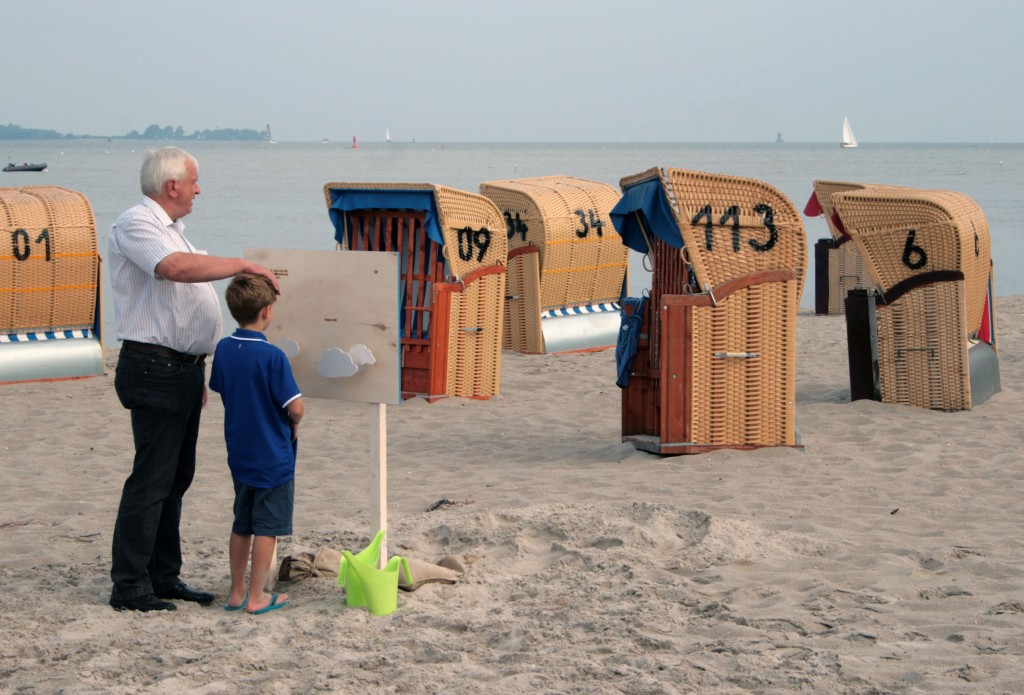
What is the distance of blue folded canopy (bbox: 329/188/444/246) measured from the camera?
33.2 feet

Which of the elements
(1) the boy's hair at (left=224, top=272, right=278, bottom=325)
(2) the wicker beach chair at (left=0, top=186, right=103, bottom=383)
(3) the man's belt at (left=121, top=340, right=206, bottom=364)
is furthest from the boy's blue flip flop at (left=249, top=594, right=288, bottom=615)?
(2) the wicker beach chair at (left=0, top=186, right=103, bottom=383)

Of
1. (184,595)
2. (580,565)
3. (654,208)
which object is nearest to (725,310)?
(654,208)

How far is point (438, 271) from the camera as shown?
409 inches

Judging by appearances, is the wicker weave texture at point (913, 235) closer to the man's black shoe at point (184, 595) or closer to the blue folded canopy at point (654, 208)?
the blue folded canopy at point (654, 208)

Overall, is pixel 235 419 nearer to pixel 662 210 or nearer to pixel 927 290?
pixel 662 210

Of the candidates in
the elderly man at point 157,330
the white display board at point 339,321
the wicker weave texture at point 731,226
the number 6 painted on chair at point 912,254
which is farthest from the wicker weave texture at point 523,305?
the elderly man at point 157,330

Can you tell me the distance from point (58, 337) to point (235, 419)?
7.84 metres

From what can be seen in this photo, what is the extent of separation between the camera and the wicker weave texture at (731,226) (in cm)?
750

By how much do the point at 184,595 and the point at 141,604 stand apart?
0.21 m

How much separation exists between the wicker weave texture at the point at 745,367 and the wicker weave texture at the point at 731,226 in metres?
0.18

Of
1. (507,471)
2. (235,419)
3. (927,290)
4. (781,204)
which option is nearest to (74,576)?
(235,419)

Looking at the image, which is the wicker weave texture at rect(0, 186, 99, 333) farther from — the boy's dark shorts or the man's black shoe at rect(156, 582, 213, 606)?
the boy's dark shorts

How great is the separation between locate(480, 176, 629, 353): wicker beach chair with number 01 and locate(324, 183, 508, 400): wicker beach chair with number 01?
2.16m

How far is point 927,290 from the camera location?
9211 millimetres
